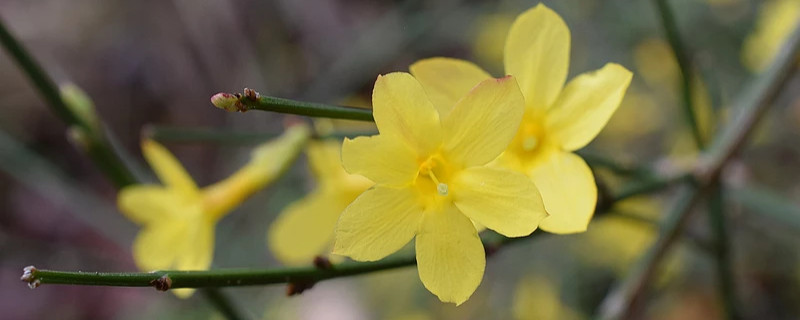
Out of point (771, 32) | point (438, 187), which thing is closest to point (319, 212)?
point (438, 187)

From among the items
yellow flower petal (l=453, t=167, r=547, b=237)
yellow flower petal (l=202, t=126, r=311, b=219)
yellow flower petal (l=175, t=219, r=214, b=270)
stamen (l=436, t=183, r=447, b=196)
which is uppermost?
stamen (l=436, t=183, r=447, b=196)

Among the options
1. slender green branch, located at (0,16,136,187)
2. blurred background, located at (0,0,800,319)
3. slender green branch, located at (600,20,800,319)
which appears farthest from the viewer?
blurred background, located at (0,0,800,319)

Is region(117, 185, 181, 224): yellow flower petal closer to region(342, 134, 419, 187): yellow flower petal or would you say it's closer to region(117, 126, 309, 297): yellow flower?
region(117, 126, 309, 297): yellow flower

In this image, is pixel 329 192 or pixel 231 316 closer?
pixel 231 316

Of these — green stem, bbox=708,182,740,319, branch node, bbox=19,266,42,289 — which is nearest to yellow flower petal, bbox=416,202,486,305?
branch node, bbox=19,266,42,289

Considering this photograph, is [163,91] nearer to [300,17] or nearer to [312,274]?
[300,17]

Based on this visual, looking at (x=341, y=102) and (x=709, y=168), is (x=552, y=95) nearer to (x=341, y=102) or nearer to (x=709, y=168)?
(x=709, y=168)

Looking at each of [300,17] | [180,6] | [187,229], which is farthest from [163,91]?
[187,229]

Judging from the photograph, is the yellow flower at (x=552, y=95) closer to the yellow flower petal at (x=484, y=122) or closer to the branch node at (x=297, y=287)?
the yellow flower petal at (x=484, y=122)
